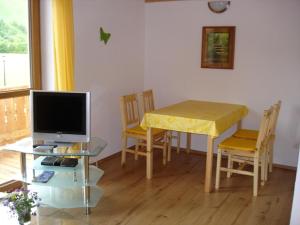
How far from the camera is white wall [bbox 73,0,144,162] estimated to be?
13.1 feet

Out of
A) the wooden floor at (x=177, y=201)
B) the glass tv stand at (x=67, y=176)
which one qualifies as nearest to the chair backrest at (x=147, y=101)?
the wooden floor at (x=177, y=201)

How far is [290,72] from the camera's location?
4.23 metres

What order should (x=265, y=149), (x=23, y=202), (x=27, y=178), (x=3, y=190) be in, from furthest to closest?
(x=265, y=149), (x=3, y=190), (x=27, y=178), (x=23, y=202)

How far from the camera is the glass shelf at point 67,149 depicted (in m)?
2.97

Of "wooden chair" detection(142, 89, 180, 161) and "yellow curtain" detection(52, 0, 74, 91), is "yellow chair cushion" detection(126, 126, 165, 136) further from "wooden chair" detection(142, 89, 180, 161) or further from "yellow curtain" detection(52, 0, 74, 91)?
"yellow curtain" detection(52, 0, 74, 91)

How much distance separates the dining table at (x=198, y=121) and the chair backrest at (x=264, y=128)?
0.39 m

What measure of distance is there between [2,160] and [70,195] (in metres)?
0.85

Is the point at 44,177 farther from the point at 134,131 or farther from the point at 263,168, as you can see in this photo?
the point at 263,168

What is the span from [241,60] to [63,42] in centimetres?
224

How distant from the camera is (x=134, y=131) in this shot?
4.23 m

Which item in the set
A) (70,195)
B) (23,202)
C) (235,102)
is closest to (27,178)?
(70,195)

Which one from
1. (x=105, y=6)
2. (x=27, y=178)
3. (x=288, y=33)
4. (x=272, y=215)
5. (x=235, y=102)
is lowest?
(x=272, y=215)

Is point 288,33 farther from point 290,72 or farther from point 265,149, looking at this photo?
point 265,149

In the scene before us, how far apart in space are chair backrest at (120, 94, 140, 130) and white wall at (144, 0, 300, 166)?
653 millimetres
